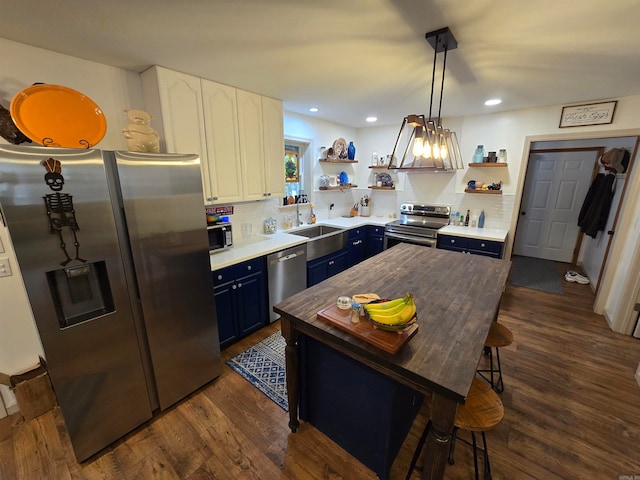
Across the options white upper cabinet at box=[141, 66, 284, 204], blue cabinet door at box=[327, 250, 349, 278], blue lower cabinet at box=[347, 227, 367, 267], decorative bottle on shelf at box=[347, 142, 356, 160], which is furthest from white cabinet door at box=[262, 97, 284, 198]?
decorative bottle on shelf at box=[347, 142, 356, 160]

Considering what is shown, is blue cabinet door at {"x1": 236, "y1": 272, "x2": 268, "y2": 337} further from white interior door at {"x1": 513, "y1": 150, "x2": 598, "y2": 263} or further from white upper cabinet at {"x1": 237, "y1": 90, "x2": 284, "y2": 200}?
white interior door at {"x1": 513, "y1": 150, "x2": 598, "y2": 263}

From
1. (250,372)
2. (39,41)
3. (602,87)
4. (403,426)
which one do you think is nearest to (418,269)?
(403,426)

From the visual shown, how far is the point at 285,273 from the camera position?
2.90 metres

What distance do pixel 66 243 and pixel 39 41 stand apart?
130 cm

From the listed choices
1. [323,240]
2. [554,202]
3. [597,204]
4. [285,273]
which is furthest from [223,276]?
[554,202]

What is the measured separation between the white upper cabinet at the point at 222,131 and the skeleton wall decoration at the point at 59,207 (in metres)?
0.92

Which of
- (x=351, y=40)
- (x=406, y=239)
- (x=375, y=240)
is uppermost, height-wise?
(x=351, y=40)

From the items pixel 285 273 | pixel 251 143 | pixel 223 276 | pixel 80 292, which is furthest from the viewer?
pixel 285 273

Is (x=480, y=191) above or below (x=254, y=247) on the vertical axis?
above

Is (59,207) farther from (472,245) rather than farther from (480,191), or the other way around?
(480,191)

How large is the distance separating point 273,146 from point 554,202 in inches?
206

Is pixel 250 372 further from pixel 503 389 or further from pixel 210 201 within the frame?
pixel 503 389

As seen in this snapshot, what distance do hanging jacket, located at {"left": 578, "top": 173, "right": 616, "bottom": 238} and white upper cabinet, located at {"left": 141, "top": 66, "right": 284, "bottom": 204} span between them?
483 cm

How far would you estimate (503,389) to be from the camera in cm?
207
